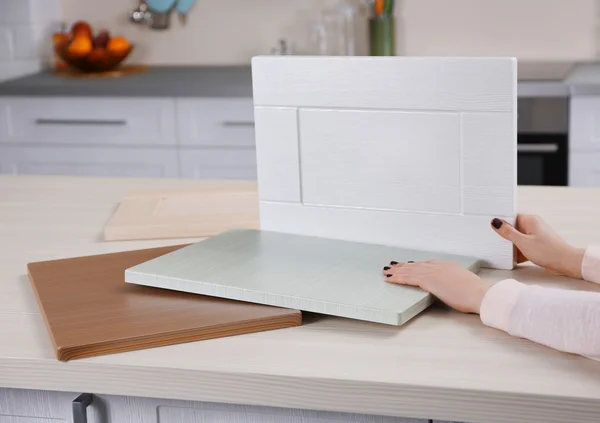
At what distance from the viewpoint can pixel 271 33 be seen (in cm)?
359

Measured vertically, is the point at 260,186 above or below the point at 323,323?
above

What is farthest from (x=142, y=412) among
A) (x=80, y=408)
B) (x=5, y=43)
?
(x=5, y=43)

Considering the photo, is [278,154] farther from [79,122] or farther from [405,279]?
[79,122]

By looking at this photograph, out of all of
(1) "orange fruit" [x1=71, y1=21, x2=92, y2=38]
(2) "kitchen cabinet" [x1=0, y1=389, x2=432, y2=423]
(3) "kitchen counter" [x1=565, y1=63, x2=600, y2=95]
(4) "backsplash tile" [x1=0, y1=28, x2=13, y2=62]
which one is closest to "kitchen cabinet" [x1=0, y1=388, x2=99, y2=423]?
(2) "kitchen cabinet" [x1=0, y1=389, x2=432, y2=423]

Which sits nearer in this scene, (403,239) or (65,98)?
(403,239)

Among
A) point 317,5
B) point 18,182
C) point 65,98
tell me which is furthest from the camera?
point 317,5

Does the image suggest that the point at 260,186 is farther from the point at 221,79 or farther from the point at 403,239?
the point at 221,79

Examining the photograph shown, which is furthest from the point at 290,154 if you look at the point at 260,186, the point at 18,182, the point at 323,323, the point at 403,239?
the point at 18,182

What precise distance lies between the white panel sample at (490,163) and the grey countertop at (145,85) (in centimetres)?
184

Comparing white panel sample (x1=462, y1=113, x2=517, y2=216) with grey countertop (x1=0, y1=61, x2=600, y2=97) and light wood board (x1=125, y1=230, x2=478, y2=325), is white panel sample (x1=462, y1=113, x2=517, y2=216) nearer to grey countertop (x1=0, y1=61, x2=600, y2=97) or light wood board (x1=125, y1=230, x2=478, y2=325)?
light wood board (x1=125, y1=230, x2=478, y2=325)

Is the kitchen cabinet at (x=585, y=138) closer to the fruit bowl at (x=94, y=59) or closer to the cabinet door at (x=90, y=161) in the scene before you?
the cabinet door at (x=90, y=161)

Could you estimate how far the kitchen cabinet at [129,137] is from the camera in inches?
122

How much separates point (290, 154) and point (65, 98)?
2.02 metres

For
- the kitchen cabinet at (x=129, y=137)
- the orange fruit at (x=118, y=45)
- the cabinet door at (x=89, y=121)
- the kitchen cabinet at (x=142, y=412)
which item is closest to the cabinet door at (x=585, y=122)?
the kitchen cabinet at (x=129, y=137)
